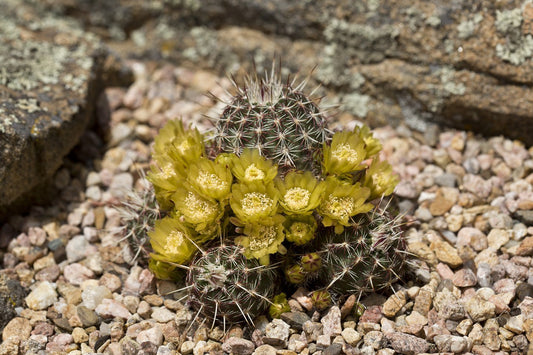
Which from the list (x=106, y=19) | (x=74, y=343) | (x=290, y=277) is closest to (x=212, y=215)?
(x=290, y=277)

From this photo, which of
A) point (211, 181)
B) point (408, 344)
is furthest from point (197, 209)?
point (408, 344)

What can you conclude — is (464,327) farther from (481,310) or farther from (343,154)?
(343,154)

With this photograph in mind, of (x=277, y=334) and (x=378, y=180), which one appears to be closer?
(x=277, y=334)

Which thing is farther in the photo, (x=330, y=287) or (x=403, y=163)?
(x=403, y=163)

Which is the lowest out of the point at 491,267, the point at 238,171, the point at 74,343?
the point at 74,343

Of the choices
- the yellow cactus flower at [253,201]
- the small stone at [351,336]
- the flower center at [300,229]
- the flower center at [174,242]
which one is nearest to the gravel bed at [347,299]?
the small stone at [351,336]

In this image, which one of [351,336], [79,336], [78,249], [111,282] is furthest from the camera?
[78,249]

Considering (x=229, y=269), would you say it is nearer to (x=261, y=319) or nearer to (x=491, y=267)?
(x=261, y=319)
